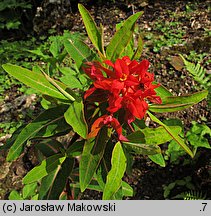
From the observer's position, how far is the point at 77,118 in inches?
59.2

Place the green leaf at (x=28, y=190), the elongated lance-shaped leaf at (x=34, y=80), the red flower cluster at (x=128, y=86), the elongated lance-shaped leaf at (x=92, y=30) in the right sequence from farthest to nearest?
the green leaf at (x=28, y=190), the elongated lance-shaped leaf at (x=92, y=30), the elongated lance-shaped leaf at (x=34, y=80), the red flower cluster at (x=128, y=86)

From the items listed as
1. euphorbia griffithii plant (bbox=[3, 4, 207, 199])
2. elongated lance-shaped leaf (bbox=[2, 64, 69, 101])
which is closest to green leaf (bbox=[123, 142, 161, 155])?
euphorbia griffithii plant (bbox=[3, 4, 207, 199])

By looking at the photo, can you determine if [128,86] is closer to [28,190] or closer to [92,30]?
[92,30]

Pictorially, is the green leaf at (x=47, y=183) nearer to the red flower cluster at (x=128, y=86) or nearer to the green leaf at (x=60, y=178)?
the green leaf at (x=60, y=178)

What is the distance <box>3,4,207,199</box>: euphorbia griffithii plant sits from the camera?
1443 mm

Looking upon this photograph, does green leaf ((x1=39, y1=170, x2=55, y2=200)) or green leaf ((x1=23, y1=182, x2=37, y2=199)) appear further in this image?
green leaf ((x1=23, y1=182, x2=37, y2=199))

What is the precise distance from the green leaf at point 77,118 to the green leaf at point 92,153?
11 centimetres

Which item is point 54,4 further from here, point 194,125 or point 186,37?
point 194,125

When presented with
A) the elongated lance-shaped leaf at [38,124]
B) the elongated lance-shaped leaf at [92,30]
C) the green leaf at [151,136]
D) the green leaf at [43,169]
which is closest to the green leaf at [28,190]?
the green leaf at [43,169]

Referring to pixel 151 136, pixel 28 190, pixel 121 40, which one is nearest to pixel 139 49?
pixel 121 40

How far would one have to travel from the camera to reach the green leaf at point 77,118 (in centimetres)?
150

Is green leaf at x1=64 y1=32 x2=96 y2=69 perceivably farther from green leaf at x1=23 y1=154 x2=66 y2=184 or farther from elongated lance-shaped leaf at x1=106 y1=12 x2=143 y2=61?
green leaf at x1=23 y1=154 x2=66 y2=184

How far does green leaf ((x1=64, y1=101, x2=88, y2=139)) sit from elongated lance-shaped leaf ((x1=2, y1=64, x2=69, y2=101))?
8 cm

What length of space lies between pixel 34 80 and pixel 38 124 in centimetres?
20
